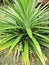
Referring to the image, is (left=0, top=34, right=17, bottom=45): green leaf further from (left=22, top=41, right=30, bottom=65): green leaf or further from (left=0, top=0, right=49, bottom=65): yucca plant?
(left=22, top=41, right=30, bottom=65): green leaf

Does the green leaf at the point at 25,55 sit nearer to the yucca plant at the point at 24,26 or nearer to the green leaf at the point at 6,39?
the yucca plant at the point at 24,26

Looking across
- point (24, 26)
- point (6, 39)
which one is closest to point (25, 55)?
point (6, 39)

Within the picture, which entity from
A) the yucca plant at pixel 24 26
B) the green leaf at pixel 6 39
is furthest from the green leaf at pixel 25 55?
the green leaf at pixel 6 39

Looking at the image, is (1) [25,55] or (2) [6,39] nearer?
(1) [25,55]

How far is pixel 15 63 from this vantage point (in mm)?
4422

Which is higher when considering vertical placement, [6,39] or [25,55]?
[6,39]

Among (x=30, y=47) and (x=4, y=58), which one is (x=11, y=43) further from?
(x=4, y=58)

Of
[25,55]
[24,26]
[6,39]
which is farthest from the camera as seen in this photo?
[24,26]

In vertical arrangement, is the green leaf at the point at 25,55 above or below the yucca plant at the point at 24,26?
below

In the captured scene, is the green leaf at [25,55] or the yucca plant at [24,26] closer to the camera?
the green leaf at [25,55]

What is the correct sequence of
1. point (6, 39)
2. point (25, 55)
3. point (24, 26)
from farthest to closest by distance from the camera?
point (24, 26) < point (6, 39) < point (25, 55)

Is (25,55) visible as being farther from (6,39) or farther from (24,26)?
(24,26)

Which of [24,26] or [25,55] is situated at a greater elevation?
[24,26]

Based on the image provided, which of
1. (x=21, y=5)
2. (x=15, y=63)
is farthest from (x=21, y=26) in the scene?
(x=15, y=63)
